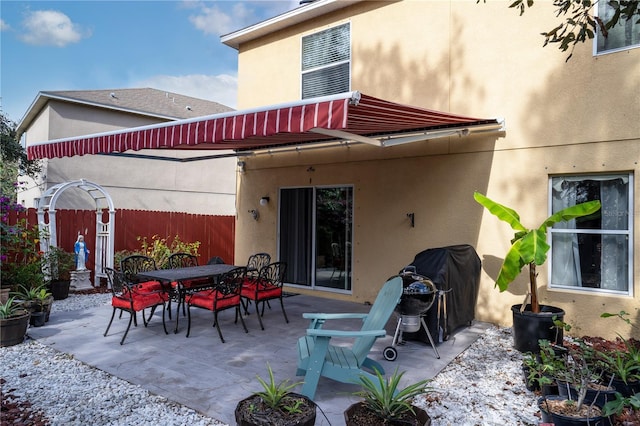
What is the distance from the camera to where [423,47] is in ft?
28.3

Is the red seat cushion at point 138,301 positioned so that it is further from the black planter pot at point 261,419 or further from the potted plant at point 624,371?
the potted plant at point 624,371

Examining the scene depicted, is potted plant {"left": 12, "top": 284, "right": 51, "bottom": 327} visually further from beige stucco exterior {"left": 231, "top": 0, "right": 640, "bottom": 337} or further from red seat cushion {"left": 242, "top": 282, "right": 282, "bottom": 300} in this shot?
beige stucco exterior {"left": 231, "top": 0, "right": 640, "bottom": 337}

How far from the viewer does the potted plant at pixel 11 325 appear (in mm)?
6103

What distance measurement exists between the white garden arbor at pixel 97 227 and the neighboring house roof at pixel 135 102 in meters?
5.69

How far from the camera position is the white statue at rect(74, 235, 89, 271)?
10.5 meters

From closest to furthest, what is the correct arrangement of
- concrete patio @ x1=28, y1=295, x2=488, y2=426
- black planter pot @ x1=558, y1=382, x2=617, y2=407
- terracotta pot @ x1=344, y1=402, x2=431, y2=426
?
terracotta pot @ x1=344, y1=402, x2=431, y2=426 → black planter pot @ x1=558, y1=382, x2=617, y2=407 → concrete patio @ x1=28, y1=295, x2=488, y2=426

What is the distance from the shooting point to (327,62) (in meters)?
10.2

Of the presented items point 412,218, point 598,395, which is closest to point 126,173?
point 412,218

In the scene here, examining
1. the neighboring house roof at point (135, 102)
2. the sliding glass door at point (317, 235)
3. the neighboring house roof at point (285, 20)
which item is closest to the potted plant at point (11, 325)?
the sliding glass door at point (317, 235)

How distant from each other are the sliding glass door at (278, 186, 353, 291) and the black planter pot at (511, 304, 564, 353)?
14.3ft

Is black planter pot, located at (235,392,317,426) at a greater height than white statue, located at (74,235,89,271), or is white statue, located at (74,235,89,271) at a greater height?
white statue, located at (74,235,89,271)

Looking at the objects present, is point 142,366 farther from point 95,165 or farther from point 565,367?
point 95,165

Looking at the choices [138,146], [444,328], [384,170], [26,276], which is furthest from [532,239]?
[26,276]

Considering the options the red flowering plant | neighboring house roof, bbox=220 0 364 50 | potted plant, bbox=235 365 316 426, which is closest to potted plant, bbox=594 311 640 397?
potted plant, bbox=235 365 316 426
